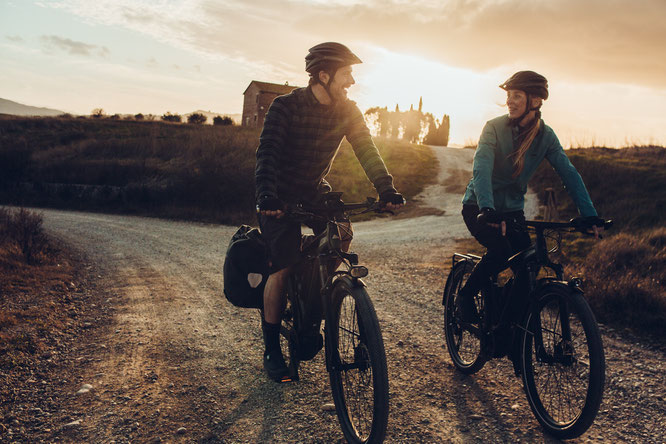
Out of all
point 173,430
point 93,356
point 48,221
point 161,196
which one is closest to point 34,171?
point 161,196

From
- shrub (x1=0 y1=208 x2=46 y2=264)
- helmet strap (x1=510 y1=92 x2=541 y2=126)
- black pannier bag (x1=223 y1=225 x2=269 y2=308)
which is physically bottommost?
shrub (x1=0 y1=208 x2=46 y2=264)

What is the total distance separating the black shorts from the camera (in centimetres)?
338

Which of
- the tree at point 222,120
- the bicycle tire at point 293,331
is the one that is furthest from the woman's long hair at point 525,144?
the tree at point 222,120

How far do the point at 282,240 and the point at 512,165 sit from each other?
1.94 m

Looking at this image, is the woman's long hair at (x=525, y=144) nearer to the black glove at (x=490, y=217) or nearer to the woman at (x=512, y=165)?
the woman at (x=512, y=165)

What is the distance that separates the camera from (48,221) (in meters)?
15.5

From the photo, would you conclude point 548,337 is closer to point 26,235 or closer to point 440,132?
point 26,235

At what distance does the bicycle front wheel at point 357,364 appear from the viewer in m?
2.61

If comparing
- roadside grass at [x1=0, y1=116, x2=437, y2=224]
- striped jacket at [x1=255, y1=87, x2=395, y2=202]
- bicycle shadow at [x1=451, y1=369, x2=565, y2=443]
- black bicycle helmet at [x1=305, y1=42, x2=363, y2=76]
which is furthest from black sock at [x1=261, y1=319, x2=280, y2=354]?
roadside grass at [x1=0, y1=116, x2=437, y2=224]

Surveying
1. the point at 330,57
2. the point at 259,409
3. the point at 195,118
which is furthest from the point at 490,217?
the point at 195,118

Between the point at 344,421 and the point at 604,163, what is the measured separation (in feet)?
74.4

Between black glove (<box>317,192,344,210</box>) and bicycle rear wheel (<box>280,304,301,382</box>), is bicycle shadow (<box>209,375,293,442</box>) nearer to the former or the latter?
bicycle rear wheel (<box>280,304,301,382</box>)

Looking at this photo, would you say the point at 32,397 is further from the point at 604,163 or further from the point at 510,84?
the point at 604,163

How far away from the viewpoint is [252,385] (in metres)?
3.86
